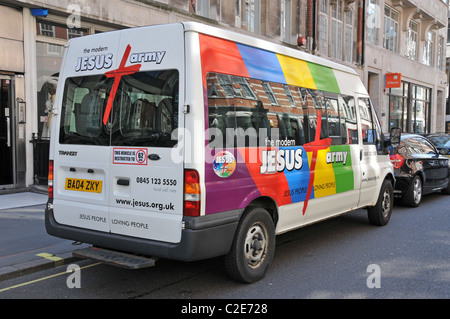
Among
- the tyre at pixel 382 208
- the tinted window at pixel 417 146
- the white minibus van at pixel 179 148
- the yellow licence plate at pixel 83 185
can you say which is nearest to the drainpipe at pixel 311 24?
the tinted window at pixel 417 146

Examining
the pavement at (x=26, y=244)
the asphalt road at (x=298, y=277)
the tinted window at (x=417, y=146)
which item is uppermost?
the tinted window at (x=417, y=146)

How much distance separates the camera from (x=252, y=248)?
467 cm

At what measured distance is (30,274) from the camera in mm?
5043

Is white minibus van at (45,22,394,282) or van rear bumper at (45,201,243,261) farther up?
white minibus van at (45,22,394,282)

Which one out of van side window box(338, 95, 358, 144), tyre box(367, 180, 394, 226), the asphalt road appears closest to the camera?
the asphalt road

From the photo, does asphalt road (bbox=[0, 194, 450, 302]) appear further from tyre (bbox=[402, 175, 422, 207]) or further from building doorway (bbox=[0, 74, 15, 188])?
building doorway (bbox=[0, 74, 15, 188])

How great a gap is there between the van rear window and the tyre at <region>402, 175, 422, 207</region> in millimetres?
7026

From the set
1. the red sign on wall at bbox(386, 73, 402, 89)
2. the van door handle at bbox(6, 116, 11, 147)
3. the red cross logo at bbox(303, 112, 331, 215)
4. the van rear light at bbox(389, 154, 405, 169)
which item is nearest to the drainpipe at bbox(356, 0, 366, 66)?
the red sign on wall at bbox(386, 73, 402, 89)

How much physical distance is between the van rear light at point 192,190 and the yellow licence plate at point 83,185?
3.56 ft

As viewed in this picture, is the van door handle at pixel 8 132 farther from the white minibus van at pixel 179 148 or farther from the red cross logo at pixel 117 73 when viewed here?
the red cross logo at pixel 117 73

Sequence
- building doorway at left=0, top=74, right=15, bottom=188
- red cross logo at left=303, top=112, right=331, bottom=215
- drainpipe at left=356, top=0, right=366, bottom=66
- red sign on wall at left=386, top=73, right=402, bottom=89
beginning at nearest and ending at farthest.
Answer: red cross logo at left=303, top=112, right=331, bottom=215, building doorway at left=0, top=74, right=15, bottom=188, drainpipe at left=356, top=0, right=366, bottom=66, red sign on wall at left=386, top=73, right=402, bottom=89

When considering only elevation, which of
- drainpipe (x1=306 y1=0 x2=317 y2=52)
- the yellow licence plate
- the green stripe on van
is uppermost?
drainpipe (x1=306 y1=0 x2=317 y2=52)

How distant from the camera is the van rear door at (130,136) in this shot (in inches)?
160

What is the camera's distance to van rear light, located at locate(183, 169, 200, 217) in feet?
12.9
